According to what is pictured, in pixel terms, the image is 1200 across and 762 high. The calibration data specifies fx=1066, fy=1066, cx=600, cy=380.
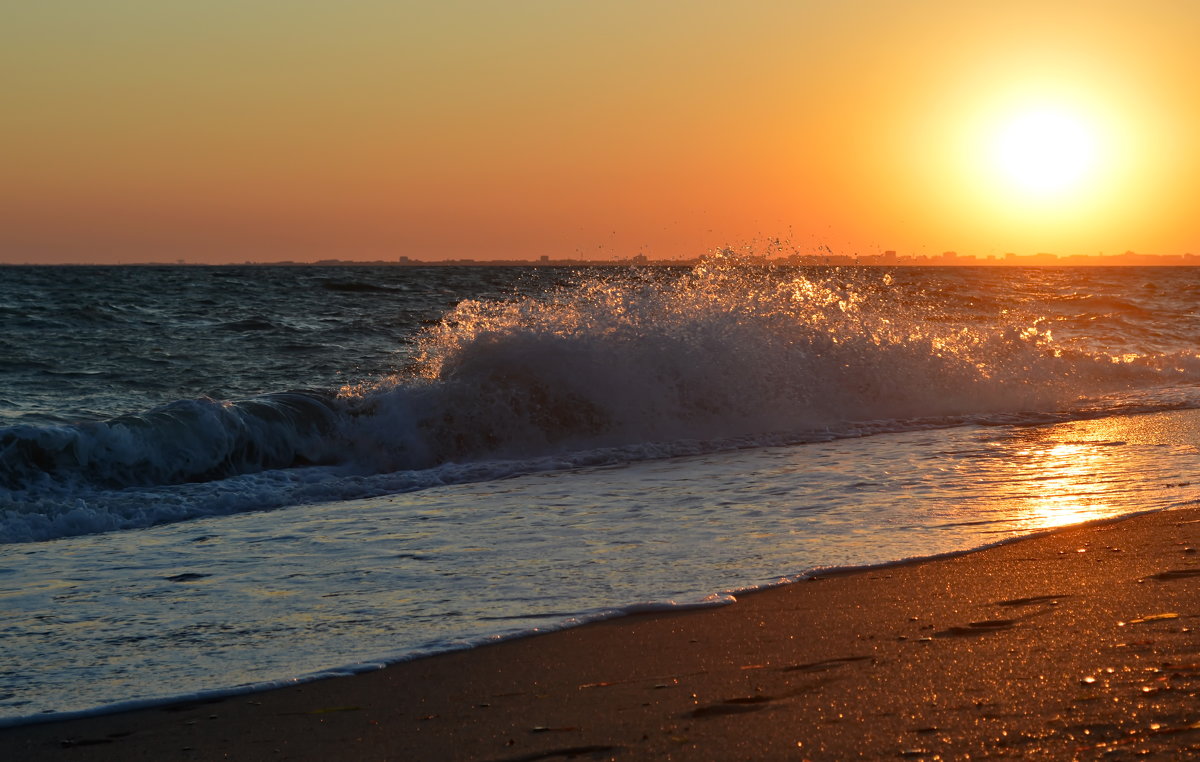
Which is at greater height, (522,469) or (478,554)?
(478,554)

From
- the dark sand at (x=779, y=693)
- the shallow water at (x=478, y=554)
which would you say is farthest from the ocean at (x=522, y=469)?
the dark sand at (x=779, y=693)

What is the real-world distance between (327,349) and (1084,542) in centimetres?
1625

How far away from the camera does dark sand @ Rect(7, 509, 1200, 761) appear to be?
8.29 feet

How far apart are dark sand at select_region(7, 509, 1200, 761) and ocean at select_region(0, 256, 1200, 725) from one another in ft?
0.90

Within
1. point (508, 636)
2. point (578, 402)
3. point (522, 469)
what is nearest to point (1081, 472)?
point (522, 469)

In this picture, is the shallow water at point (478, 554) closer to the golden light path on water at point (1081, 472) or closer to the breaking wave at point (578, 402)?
the golden light path on water at point (1081, 472)

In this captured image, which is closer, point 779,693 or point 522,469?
point 779,693

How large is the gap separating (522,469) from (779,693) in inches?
222

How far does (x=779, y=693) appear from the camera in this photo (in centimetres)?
292

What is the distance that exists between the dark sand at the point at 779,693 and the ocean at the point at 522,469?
273 millimetres

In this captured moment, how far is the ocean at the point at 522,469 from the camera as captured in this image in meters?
4.05

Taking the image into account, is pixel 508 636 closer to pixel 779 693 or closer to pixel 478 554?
pixel 779 693

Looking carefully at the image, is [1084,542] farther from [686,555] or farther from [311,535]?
[311,535]

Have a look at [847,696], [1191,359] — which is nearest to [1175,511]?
[847,696]
